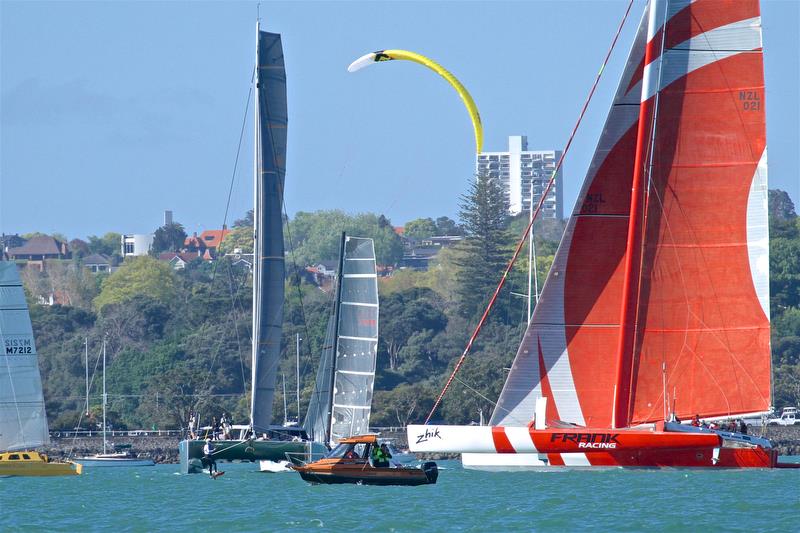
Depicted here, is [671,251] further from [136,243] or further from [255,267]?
[136,243]

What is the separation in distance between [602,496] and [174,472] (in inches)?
941

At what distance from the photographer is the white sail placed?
47.2 metres

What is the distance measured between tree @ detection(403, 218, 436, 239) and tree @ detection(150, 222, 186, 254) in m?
24.4

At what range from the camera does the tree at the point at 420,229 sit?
18750 cm

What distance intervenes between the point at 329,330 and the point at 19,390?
8517 mm

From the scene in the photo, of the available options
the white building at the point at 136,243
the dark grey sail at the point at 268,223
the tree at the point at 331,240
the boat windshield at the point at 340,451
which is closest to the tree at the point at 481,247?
the tree at the point at 331,240

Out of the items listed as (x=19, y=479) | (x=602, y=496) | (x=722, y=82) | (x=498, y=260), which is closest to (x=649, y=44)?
(x=722, y=82)

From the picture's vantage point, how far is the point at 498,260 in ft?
345

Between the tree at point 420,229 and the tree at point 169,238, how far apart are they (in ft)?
80.0

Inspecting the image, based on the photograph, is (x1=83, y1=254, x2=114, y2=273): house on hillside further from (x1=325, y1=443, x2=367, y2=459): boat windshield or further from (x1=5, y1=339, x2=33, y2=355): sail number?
(x1=325, y1=443, x2=367, y2=459): boat windshield

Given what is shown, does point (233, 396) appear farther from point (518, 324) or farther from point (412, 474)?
point (412, 474)

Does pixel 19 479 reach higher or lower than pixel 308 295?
lower

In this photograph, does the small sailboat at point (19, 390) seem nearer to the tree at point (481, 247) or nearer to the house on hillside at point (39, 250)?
the tree at point (481, 247)

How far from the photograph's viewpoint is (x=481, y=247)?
10612 centimetres
